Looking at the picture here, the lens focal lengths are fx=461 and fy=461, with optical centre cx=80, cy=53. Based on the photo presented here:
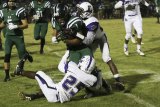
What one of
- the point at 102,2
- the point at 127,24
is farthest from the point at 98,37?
the point at 102,2

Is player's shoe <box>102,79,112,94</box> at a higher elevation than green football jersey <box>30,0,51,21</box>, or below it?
below

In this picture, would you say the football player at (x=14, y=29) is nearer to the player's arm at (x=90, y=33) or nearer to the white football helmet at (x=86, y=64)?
the player's arm at (x=90, y=33)

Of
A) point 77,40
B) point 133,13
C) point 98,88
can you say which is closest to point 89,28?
point 77,40

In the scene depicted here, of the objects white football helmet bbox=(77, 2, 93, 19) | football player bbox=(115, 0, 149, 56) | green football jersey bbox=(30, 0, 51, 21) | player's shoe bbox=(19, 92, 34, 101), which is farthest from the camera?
green football jersey bbox=(30, 0, 51, 21)

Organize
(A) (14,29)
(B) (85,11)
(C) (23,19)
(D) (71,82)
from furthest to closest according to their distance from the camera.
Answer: (C) (23,19)
(A) (14,29)
(B) (85,11)
(D) (71,82)

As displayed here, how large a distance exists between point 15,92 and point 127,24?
20.8ft

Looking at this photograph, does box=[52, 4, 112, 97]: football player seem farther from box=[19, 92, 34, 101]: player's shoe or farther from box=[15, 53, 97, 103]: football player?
box=[19, 92, 34, 101]: player's shoe

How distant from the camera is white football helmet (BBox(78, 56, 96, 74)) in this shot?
339 inches

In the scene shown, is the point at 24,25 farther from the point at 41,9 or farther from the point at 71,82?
the point at 41,9

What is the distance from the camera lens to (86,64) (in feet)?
28.3

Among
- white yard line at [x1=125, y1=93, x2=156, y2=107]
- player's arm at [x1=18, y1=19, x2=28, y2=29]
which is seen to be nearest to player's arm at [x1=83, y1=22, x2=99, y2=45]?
white yard line at [x1=125, y1=93, x2=156, y2=107]

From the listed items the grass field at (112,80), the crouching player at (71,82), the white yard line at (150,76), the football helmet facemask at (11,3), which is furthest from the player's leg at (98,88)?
the football helmet facemask at (11,3)

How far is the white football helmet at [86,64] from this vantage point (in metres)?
8.62

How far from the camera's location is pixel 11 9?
11047 millimetres
